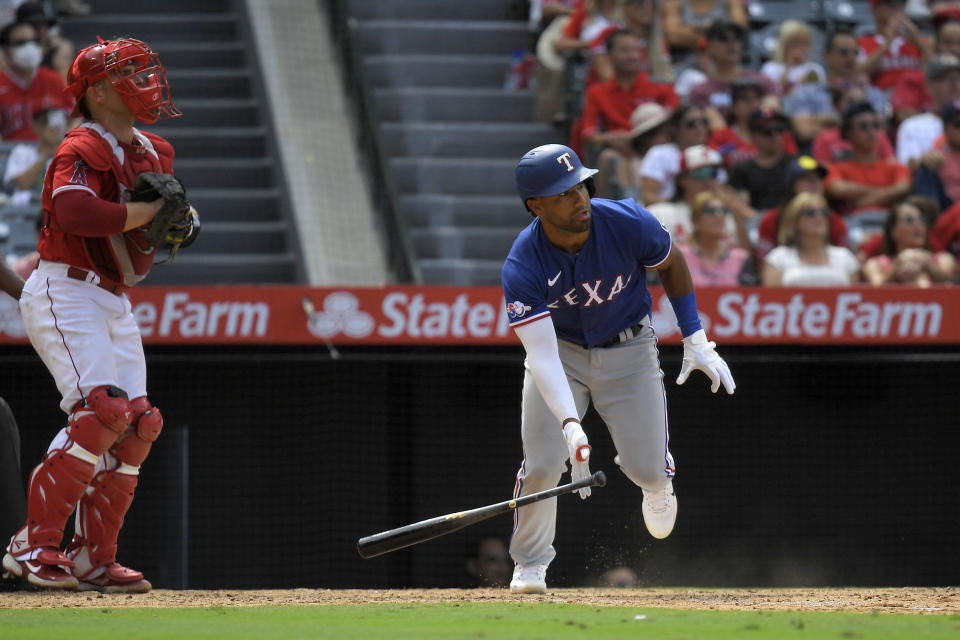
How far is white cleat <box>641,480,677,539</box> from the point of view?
18.7 feet

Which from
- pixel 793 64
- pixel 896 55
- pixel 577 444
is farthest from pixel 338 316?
pixel 896 55

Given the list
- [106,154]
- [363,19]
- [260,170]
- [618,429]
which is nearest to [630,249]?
[618,429]

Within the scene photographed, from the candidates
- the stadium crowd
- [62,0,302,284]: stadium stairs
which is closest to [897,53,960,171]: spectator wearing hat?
the stadium crowd

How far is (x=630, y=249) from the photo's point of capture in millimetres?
5461

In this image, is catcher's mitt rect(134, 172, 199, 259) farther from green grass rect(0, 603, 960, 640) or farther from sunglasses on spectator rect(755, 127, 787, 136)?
sunglasses on spectator rect(755, 127, 787, 136)

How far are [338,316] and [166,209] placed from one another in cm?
223

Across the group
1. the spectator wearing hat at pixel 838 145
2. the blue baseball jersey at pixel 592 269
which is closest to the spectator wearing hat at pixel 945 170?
the spectator wearing hat at pixel 838 145

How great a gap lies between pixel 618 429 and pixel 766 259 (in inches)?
118

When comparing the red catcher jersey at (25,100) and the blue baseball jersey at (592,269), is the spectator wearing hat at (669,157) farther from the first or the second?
the red catcher jersey at (25,100)

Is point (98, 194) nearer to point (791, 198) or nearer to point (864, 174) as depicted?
point (791, 198)

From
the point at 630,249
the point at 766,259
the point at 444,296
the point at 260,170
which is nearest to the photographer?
the point at 630,249

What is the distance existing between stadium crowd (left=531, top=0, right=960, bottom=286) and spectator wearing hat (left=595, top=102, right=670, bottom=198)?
0.5 inches

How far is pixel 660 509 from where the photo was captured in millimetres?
5707

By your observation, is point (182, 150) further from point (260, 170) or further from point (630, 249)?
point (630, 249)
